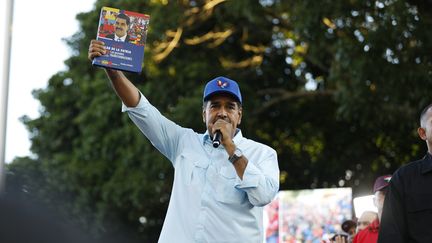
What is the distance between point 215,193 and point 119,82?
742 millimetres

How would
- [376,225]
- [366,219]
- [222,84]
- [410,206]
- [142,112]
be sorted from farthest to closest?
[366,219], [376,225], [222,84], [142,112], [410,206]

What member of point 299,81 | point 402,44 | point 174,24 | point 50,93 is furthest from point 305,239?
point 50,93

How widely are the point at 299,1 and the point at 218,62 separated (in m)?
5.31

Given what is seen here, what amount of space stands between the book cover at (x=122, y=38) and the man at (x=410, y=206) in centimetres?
141

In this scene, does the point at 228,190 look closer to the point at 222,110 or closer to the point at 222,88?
the point at 222,110

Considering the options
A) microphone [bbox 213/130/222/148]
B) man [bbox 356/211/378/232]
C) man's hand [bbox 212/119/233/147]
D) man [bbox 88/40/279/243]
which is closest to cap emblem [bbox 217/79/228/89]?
man [bbox 88/40/279/243]

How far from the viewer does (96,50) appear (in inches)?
165

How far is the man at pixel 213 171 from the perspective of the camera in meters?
3.95

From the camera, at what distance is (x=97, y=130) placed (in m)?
20.2

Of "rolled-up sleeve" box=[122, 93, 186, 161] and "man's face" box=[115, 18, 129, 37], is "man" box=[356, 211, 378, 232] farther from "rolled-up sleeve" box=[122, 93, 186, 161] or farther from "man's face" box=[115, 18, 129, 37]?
"man's face" box=[115, 18, 129, 37]

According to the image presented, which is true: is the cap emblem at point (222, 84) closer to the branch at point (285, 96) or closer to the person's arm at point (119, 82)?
the person's arm at point (119, 82)

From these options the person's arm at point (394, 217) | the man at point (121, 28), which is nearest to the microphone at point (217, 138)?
the man at point (121, 28)

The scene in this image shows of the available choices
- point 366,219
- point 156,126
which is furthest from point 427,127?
point 366,219

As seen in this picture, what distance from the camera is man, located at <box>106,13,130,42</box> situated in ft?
14.2
